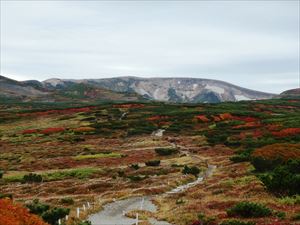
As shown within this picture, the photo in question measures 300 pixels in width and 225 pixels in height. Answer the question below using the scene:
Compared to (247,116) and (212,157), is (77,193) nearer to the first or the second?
(212,157)

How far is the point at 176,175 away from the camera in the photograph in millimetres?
51781

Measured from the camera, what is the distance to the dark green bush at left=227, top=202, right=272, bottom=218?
26058 mm

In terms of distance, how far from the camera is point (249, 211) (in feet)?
86.6

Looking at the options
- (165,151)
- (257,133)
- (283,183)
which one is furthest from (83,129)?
(283,183)

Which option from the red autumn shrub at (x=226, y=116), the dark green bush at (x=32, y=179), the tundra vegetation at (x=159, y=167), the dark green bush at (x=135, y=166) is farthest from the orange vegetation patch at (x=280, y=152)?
the red autumn shrub at (x=226, y=116)

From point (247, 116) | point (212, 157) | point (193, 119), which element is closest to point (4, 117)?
point (193, 119)

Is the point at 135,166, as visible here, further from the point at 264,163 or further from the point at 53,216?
the point at 53,216

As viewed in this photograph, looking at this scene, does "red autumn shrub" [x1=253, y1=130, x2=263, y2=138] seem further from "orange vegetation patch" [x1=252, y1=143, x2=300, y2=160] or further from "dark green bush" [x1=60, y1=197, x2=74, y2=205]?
"dark green bush" [x1=60, y1=197, x2=74, y2=205]

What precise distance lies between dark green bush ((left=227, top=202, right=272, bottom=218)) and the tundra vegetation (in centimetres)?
6

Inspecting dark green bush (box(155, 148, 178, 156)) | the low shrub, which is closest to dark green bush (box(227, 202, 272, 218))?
the low shrub

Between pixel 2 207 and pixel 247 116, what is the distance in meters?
104

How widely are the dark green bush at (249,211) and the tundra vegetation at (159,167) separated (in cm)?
6

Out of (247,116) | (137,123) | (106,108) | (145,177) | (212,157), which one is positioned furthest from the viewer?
(106,108)

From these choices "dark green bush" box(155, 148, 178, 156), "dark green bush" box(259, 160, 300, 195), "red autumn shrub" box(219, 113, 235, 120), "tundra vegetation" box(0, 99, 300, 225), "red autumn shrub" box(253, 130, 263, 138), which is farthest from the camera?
"red autumn shrub" box(219, 113, 235, 120)
